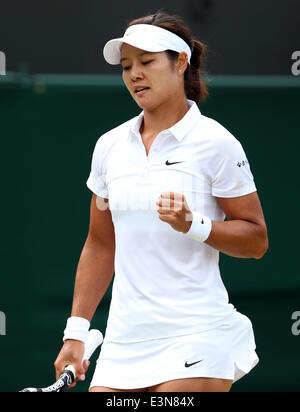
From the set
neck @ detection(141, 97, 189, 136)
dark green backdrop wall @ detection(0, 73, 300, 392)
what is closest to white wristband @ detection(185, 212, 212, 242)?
neck @ detection(141, 97, 189, 136)

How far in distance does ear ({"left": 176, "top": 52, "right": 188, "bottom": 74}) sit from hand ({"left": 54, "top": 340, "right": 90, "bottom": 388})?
1.00 metres

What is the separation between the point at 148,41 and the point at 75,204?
2.19 metres

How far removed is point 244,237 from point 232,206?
4.3 inches

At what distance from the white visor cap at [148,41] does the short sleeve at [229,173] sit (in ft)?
1.20

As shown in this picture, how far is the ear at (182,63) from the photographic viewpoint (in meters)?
3.04

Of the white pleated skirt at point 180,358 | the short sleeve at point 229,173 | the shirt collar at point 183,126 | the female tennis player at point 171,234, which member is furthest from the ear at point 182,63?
the white pleated skirt at point 180,358

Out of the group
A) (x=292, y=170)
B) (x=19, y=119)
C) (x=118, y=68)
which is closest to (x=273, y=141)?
(x=292, y=170)

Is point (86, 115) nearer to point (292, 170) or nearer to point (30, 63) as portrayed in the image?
point (30, 63)

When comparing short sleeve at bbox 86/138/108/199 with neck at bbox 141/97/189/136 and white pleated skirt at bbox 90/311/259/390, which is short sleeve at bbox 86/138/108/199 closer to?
neck at bbox 141/97/189/136

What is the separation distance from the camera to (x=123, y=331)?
2.91 m

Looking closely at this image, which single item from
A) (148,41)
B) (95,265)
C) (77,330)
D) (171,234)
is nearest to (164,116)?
(148,41)

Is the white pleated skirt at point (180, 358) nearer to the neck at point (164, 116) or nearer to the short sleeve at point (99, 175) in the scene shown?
the short sleeve at point (99, 175)

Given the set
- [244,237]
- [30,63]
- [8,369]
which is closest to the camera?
[244,237]

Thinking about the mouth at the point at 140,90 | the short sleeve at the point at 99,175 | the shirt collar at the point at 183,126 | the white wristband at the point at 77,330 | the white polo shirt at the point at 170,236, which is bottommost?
the white wristband at the point at 77,330
